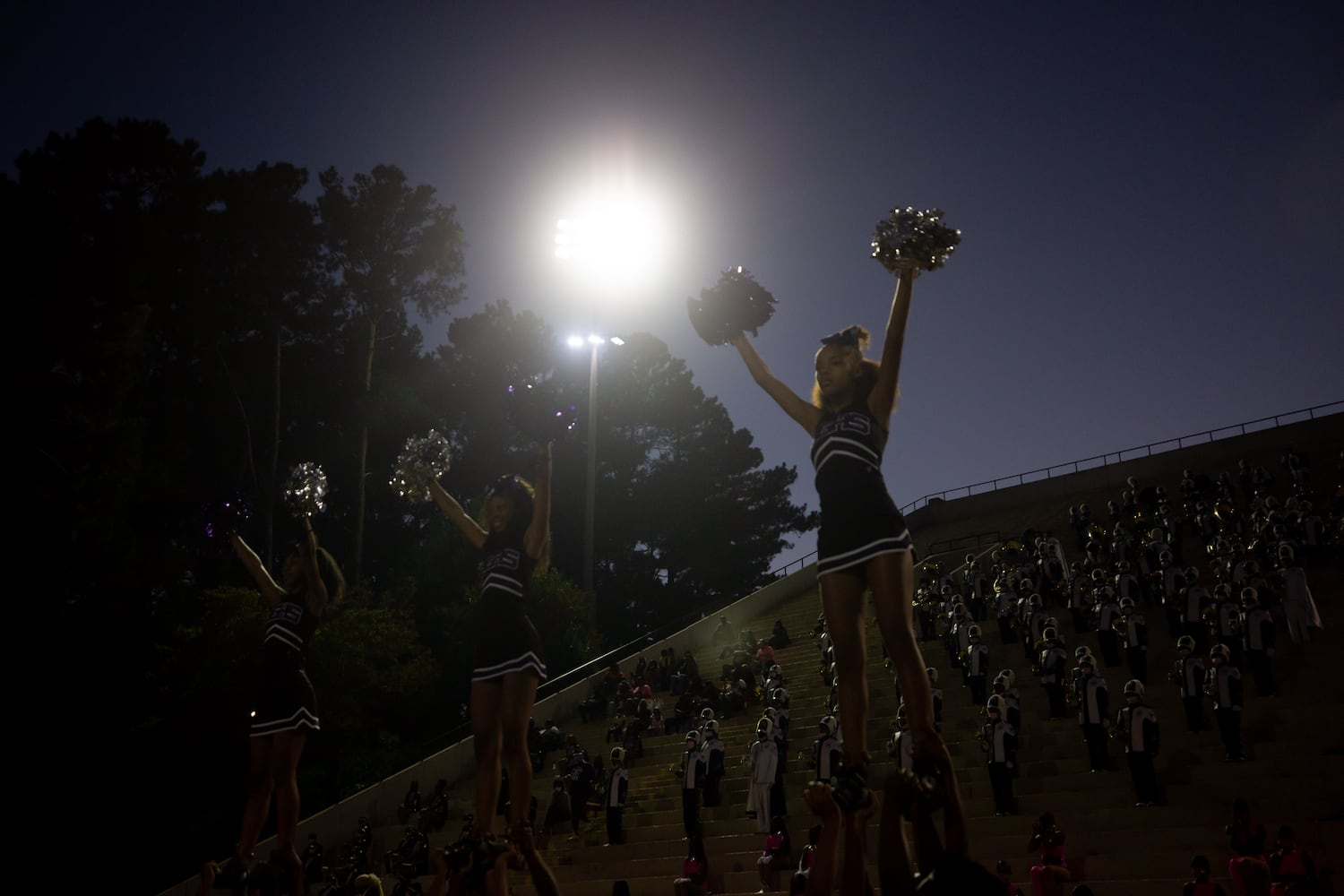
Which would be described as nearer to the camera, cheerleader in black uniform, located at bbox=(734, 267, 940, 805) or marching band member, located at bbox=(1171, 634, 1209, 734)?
cheerleader in black uniform, located at bbox=(734, 267, 940, 805)

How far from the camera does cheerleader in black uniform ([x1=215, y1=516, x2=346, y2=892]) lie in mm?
6051

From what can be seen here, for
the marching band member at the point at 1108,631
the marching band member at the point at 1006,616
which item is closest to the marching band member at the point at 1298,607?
the marching band member at the point at 1108,631

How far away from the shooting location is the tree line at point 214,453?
2195cm

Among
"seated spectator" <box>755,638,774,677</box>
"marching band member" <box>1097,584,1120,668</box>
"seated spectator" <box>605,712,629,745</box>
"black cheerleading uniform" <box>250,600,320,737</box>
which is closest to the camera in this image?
"black cheerleading uniform" <box>250,600,320,737</box>

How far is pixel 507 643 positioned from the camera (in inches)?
201

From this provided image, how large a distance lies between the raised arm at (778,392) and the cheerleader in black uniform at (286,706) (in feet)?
9.78

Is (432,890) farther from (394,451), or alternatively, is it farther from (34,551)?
(394,451)

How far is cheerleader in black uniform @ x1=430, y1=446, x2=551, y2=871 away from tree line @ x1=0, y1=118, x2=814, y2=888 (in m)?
12.0

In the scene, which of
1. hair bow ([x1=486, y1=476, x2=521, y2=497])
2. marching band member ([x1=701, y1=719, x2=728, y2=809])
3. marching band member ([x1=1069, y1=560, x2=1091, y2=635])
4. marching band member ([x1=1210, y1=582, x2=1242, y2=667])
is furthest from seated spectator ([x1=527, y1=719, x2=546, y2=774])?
hair bow ([x1=486, y1=476, x2=521, y2=497])

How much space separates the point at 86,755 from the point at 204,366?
34.8 feet

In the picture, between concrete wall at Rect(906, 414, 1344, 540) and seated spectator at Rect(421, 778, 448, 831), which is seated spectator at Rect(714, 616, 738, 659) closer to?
seated spectator at Rect(421, 778, 448, 831)

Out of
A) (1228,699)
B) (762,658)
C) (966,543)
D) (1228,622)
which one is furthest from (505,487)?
(966,543)

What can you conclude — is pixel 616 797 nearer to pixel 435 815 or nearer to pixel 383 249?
pixel 435 815

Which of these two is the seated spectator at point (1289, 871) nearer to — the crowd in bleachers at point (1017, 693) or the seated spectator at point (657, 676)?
the crowd in bleachers at point (1017, 693)
